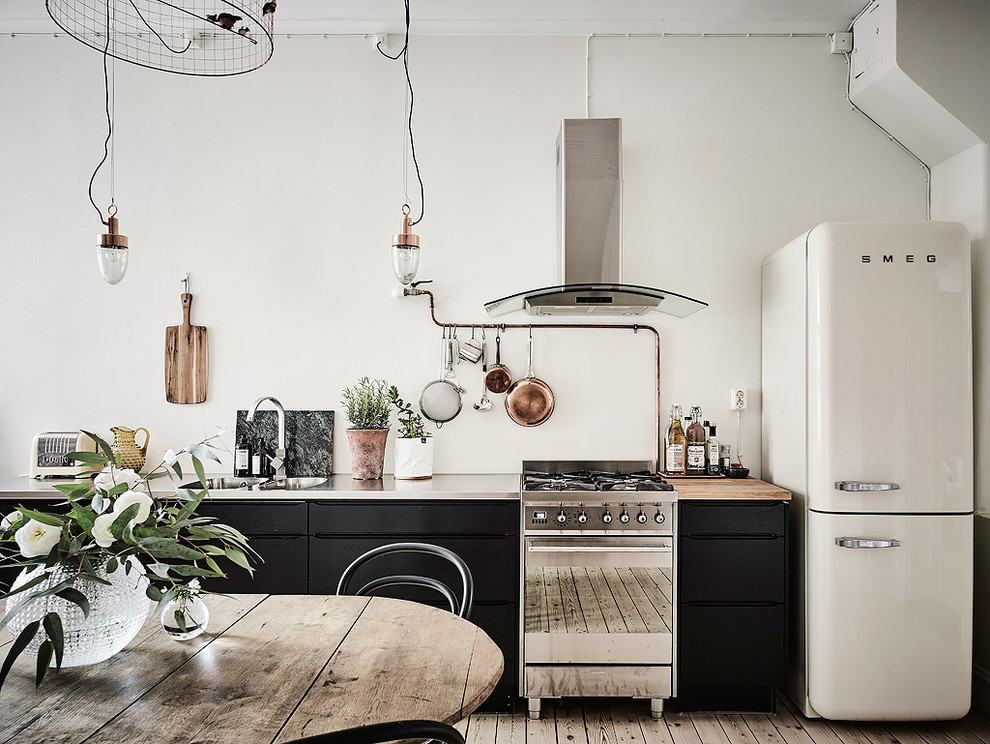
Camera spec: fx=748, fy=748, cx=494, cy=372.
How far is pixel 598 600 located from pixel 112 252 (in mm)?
2222

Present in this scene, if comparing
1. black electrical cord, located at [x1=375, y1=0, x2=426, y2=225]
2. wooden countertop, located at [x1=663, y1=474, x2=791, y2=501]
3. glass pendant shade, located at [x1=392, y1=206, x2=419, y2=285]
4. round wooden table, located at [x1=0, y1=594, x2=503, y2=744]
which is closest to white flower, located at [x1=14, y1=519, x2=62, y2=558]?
round wooden table, located at [x1=0, y1=594, x2=503, y2=744]

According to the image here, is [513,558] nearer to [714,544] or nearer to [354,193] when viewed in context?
[714,544]

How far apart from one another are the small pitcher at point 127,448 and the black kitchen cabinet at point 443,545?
1027mm

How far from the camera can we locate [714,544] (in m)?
2.96

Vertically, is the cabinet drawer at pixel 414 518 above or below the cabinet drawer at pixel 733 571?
above

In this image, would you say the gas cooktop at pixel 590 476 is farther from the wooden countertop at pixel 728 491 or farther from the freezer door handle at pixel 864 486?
the freezer door handle at pixel 864 486

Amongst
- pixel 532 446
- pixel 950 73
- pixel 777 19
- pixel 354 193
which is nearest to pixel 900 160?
pixel 950 73

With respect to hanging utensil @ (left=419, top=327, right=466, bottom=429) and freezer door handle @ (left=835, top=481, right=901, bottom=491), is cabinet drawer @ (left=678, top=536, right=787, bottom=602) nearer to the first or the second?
freezer door handle @ (left=835, top=481, right=901, bottom=491)

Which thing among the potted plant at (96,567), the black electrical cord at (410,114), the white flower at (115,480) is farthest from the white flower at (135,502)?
the black electrical cord at (410,114)

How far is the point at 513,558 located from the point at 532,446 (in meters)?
0.69

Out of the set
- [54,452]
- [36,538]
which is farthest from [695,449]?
[54,452]

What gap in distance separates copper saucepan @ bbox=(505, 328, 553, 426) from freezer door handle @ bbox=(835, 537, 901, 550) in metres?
1.32

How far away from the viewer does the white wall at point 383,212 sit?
3521 mm

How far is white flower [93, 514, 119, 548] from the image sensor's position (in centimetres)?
134
